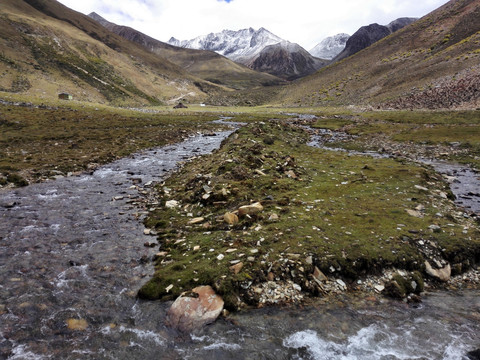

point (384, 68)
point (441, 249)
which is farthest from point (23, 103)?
point (384, 68)

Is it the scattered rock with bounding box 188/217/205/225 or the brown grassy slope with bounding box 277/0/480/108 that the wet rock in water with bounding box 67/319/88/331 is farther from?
the brown grassy slope with bounding box 277/0/480/108

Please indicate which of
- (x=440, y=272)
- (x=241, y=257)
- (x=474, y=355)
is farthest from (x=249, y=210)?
(x=474, y=355)

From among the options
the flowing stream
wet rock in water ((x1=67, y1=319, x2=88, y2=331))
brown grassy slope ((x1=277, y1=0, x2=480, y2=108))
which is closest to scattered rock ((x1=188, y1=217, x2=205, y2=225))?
the flowing stream

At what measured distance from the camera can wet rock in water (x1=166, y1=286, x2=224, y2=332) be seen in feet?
26.5

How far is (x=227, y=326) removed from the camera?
8008 mm

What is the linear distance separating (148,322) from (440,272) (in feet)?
36.6

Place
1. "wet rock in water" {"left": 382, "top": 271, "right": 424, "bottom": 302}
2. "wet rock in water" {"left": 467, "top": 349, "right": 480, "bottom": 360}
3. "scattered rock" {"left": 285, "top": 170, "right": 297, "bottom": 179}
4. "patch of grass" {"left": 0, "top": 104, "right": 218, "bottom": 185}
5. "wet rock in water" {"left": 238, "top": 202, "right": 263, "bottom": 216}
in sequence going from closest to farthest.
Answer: "wet rock in water" {"left": 467, "top": 349, "right": 480, "bottom": 360} → "wet rock in water" {"left": 382, "top": 271, "right": 424, "bottom": 302} → "wet rock in water" {"left": 238, "top": 202, "right": 263, "bottom": 216} → "scattered rock" {"left": 285, "top": 170, "right": 297, "bottom": 179} → "patch of grass" {"left": 0, "top": 104, "right": 218, "bottom": 185}

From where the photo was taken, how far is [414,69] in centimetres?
10269

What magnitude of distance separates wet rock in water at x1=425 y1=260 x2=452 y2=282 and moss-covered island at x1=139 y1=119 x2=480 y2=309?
48mm

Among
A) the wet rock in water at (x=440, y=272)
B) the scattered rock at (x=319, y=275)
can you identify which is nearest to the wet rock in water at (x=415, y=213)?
the wet rock in water at (x=440, y=272)

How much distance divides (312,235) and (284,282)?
3131 millimetres

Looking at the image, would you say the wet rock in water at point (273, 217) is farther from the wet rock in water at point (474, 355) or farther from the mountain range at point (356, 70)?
the mountain range at point (356, 70)

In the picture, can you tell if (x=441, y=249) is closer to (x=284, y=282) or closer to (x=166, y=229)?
(x=284, y=282)

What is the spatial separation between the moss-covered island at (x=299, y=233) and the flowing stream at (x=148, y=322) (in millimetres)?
769
